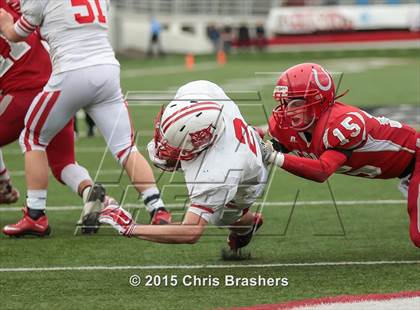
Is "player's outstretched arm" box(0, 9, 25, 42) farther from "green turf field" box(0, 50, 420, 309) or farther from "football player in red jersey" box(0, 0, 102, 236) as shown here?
"green turf field" box(0, 50, 420, 309)

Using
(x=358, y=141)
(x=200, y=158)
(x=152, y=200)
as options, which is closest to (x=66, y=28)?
(x=152, y=200)

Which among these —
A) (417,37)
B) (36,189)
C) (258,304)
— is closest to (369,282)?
(258,304)

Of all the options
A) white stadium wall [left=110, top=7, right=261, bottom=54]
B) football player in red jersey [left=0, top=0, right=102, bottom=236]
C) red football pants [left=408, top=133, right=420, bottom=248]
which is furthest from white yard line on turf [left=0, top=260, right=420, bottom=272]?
white stadium wall [left=110, top=7, right=261, bottom=54]

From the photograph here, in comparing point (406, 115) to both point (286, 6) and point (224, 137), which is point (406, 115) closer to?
point (224, 137)

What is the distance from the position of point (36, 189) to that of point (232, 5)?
1489 inches

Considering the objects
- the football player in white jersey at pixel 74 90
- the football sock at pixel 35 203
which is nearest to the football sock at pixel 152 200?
the football player in white jersey at pixel 74 90

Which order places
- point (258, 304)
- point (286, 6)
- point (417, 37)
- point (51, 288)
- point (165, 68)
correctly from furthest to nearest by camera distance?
1. point (286, 6)
2. point (417, 37)
3. point (165, 68)
4. point (51, 288)
5. point (258, 304)

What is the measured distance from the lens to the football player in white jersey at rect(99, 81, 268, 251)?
506 cm

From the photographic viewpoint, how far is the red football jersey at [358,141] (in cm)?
539

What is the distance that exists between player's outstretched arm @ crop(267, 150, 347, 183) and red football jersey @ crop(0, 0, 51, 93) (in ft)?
7.45

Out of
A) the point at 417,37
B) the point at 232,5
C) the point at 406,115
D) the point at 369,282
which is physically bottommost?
the point at 232,5

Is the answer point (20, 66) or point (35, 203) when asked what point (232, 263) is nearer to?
point (35, 203)

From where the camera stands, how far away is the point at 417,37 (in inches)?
1481

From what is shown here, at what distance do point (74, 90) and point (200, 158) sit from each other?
1.53 meters
